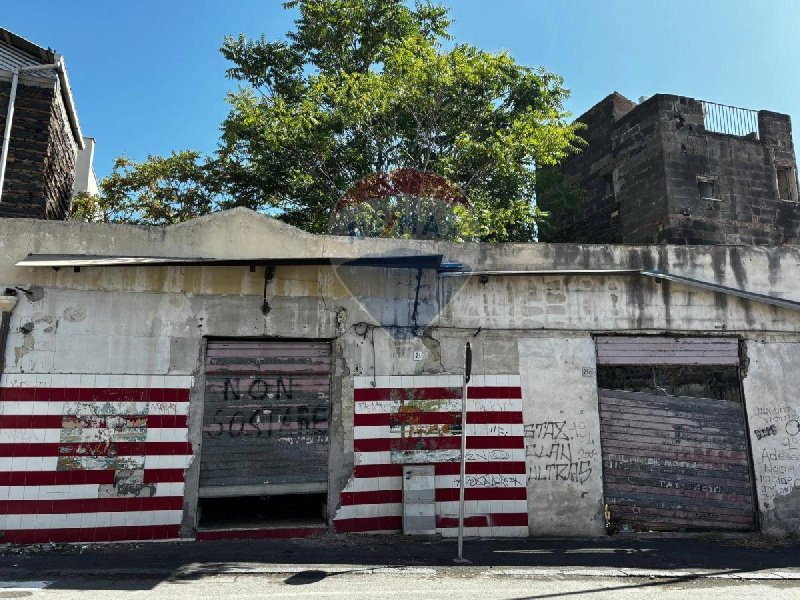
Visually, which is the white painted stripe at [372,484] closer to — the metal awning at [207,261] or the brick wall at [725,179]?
the metal awning at [207,261]

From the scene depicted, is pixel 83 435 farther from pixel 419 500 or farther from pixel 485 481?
pixel 485 481

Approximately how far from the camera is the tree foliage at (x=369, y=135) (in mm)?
16750

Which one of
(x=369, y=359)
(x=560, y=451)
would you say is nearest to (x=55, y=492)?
(x=369, y=359)

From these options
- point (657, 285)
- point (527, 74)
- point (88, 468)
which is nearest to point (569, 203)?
point (527, 74)

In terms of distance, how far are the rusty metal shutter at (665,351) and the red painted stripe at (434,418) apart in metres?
1.79

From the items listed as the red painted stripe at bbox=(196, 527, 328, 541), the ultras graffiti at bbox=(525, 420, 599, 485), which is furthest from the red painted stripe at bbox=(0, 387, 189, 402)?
the ultras graffiti at bbox=(525, 420, 599, 485)

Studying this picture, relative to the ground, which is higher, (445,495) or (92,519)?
(445,495)

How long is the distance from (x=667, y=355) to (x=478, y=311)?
317cm

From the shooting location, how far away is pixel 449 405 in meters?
9.36

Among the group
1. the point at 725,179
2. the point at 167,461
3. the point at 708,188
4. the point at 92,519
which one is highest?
the point at 725,179

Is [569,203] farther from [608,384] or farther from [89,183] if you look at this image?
[89,183]

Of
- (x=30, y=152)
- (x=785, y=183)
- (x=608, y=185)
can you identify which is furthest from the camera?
(x=608, y=185)

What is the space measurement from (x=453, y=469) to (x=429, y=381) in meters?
1.35

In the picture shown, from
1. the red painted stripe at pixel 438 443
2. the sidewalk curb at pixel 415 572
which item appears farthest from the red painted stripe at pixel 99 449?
the red painted stripe at pixel 438 443
